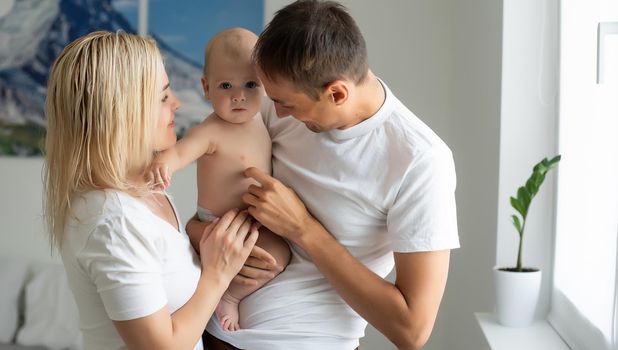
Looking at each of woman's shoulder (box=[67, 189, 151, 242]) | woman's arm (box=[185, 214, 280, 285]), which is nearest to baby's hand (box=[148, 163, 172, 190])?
woman's shoulder (box=[67, 189, 151, 242])

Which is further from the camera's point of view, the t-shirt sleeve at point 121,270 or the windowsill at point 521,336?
the windowsill at point 521,336

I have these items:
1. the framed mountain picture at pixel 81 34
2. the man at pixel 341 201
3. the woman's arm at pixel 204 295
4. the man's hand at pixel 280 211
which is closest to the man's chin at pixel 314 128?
the man at pixel 341 201

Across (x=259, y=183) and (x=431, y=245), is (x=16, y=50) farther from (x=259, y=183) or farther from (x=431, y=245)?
(x=431, y=245)

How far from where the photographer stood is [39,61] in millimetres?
3898

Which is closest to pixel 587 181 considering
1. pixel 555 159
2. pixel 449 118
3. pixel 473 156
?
pixel 555 159

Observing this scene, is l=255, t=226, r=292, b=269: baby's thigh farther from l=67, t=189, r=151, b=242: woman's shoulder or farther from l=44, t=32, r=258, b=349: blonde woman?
l=67, t=189, r=151, b=242: woman's shoulder

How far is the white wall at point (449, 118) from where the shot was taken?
2639 mm

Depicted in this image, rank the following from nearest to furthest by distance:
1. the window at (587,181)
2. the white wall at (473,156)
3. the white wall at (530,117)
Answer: the window at (587,181) < the white wall at (530,117) < the white wall at (473,156)

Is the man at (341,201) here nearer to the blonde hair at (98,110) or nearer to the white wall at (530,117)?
the blonde hair at (98,110)

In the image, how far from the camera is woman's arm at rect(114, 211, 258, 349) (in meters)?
1.43

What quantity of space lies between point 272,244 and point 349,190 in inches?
8.7

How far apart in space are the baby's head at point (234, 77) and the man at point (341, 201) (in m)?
0.11

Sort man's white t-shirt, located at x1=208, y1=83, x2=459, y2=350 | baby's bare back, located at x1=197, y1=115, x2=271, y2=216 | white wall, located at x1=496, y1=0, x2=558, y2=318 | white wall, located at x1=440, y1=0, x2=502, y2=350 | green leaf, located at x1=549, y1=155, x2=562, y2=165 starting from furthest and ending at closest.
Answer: white wall, located at x1=440, y1=0, x2=502, y2=350 → white wall, located at x1=496, y1=0, x2=558, y2=318 → green leaf, located at x1=549, y1=155, x2=562, y2=165 → baby's bare back, located at x1=197, y1=115, x2=271, y2=216 → man's white t-shirt, located at x1=208, y1=83, x2=459, y2=350

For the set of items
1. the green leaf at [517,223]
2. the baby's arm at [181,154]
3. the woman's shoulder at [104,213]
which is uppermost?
the baby's arm at [181,154]
